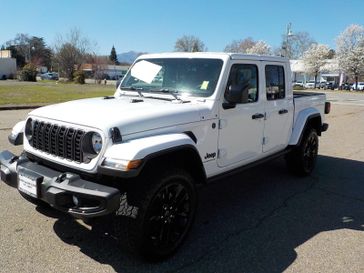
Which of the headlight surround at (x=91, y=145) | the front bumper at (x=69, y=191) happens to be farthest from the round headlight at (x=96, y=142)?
the front bumper at (x=69, y=191)

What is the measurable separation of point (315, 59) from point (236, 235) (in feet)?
253

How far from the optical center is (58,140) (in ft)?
12.0

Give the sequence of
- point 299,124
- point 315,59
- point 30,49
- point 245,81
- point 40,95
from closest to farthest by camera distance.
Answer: point 245,81 < point 299,124 < point 40,95 < point 315,59 < point 30,49

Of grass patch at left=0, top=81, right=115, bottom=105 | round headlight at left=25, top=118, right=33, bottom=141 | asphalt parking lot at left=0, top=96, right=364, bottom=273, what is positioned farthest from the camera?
grass patch at left=0, top=81, right=115, bottom=105

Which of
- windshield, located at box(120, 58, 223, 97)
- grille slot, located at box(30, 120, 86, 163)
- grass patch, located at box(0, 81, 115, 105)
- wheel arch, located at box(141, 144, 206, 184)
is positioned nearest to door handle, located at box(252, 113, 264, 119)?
windshield, located at box(120, 58, 223, 97)

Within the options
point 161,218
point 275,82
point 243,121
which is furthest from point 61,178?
point 275,82

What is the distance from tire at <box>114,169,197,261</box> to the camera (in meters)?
3.36

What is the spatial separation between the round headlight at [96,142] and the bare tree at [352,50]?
6826 centimetres

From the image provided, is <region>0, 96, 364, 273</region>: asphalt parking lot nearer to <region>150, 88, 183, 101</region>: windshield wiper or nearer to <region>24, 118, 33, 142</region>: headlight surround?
A: <region>24, 118, 33, 142</region>: headlight surround

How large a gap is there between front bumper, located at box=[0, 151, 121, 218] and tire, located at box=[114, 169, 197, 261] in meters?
0.28

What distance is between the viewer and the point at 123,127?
136 inches

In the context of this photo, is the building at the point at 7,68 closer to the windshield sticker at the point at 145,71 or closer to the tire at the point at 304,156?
the windshield sticker at the point at 145,71

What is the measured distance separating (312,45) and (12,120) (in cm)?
7833

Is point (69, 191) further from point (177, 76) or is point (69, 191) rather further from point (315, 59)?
point (315, 59)
